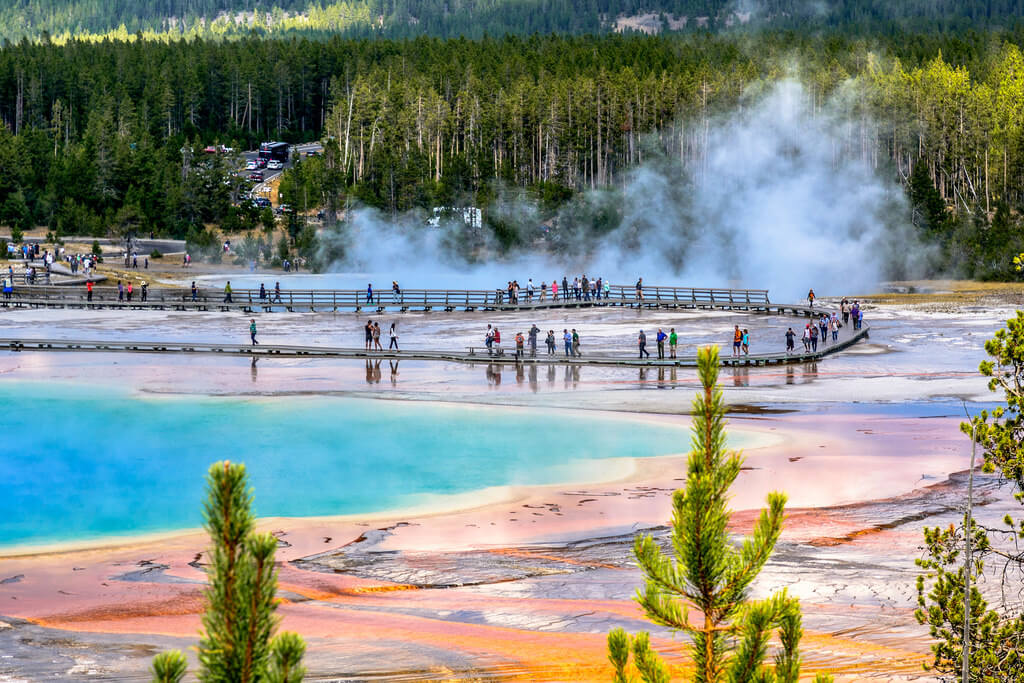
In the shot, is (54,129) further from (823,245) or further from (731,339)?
(731,339)

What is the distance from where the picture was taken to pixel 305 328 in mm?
60844

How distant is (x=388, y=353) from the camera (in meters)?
49.8

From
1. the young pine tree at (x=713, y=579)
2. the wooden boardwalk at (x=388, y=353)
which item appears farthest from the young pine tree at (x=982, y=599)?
the wooden boardwalk at (x=388, y=353)

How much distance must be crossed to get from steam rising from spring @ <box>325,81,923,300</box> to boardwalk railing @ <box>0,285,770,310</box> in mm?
13265

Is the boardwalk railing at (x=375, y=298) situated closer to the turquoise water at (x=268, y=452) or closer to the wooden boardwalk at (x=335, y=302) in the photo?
the wooden boardwalk at (x=335, y=302)

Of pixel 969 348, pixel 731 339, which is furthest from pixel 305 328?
pixel 969 348

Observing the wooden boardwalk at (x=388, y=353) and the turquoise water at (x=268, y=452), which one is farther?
the wooden boardwalk at (x=388, y=353)

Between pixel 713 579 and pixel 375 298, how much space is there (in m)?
66.7

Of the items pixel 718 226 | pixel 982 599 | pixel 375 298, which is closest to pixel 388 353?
pixel 375 298

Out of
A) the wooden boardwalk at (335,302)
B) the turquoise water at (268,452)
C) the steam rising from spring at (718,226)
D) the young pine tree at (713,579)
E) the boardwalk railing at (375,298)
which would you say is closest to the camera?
the young pine tree at (713,579)

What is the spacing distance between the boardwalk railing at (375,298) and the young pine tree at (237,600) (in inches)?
2421

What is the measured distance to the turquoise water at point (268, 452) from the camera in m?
27.0

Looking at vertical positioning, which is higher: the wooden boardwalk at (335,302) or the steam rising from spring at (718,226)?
the steam rising from spring at (718,226)

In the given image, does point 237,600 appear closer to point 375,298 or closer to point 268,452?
point 268,452
